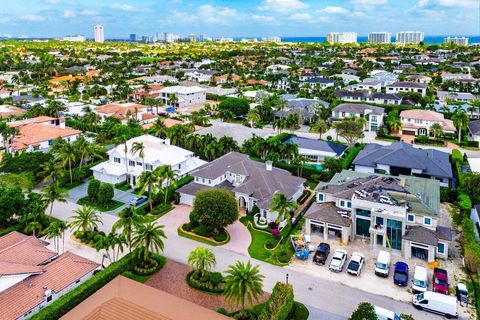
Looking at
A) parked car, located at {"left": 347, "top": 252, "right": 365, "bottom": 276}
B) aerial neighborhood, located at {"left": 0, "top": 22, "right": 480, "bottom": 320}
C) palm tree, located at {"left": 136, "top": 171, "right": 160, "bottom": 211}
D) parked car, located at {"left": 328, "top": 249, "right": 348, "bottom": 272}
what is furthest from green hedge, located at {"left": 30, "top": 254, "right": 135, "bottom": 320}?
parked car, located at {"left": 347, "top": 252, "right": 365, "bottom": 276}

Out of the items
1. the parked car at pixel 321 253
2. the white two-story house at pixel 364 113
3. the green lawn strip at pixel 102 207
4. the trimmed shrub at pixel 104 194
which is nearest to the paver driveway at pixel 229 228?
the parked car at pixel 321 253

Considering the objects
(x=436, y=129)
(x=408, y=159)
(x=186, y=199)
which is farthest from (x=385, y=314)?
(x=436, y=129)

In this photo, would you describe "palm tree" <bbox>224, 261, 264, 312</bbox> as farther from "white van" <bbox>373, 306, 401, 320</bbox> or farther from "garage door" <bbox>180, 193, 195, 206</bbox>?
"garage door" <bbox>180, 193, 195, 206</bbox>

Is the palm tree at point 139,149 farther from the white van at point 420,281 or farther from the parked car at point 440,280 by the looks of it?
the parked car at point 440,280

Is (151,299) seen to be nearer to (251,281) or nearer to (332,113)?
(251,281)

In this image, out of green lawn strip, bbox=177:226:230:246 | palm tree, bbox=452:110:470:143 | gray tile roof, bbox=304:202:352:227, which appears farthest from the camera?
palm tree, bbox=452:110:470:143

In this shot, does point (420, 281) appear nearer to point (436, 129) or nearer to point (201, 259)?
point (201, 259)
